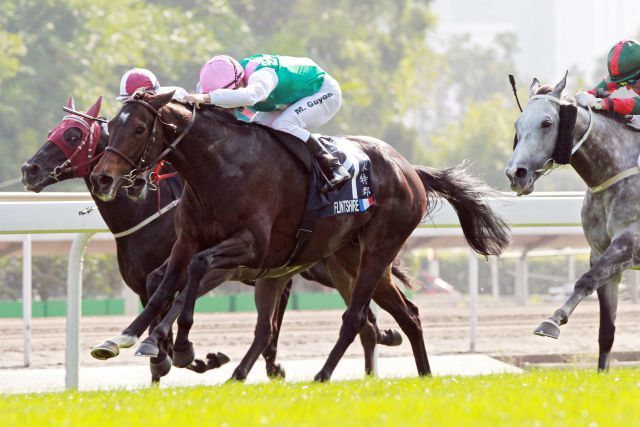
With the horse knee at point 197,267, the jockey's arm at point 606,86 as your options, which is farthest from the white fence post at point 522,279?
the horse knee at point 197,267

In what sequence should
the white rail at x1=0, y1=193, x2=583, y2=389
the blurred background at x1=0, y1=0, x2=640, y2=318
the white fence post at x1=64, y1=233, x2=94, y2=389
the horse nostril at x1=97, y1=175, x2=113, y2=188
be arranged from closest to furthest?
the horse nostril at x1=97, y1=175, x2=113, y2=188 → the white fence post at x1=64, y1=233, x2=94, y2=389 → the white rail at x1=0, y1=193, x2=583, y2=389 → the blurred background at x1=0, y1=0, x2=640, y2=318

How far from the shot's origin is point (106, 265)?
2447 centimetres

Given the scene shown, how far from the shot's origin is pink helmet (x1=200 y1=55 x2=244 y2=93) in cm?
643

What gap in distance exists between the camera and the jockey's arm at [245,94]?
20.4 ft

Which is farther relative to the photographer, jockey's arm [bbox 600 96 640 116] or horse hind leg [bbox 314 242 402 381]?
jockey's arm [bbox 600 96 640 116]

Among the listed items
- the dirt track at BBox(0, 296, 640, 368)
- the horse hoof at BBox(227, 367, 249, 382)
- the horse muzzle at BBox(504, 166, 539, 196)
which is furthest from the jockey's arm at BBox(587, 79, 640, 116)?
the dirt track at BBox(0, 296, 640, 368)

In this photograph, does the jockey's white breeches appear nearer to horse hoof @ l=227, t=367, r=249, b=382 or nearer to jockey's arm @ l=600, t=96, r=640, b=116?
horse hoof @ l=227, t=367, r=249, b=382

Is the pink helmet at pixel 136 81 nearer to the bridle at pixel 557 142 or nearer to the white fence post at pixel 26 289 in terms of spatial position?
the bridle at pixel 557 142

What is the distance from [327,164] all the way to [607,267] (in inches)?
58.1

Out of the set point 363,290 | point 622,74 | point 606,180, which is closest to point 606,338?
point 606,180

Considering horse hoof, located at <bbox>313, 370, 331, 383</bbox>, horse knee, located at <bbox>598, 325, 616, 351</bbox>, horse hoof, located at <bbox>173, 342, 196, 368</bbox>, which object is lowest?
horse hoof, located at <bbox>313, 370, 331, 383</bbox>

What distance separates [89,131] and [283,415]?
10.3 feet

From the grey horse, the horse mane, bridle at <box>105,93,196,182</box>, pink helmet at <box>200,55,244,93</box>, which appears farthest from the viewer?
the horse mane

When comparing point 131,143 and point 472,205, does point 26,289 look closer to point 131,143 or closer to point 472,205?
point 472,205
